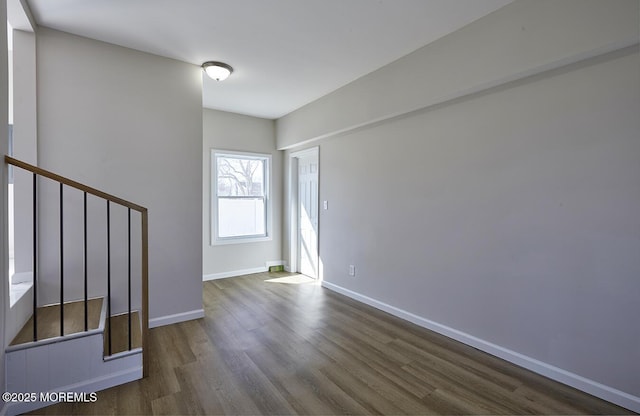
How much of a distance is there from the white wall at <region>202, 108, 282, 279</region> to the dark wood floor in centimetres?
168

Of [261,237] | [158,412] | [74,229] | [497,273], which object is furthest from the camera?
[261,237]

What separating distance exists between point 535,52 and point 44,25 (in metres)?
3.82

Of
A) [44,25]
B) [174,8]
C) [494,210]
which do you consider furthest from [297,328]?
[44,25]

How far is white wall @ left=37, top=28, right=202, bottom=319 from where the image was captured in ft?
8.43

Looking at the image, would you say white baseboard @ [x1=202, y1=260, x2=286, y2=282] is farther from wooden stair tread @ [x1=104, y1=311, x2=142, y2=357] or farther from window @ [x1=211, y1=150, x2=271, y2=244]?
wooden stair tread @ [x1=104, y1=311, x2=142, y2=357]

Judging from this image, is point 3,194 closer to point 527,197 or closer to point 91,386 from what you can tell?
point 91,386

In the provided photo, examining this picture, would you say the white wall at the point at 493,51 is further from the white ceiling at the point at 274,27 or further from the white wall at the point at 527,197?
the white ceiling at the point at 274,27

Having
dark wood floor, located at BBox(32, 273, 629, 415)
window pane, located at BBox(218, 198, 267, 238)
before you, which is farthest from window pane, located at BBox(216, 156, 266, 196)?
dark wood floor, located at BBox(32, 273, 629, 415)

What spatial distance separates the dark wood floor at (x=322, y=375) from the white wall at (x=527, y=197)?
30cm

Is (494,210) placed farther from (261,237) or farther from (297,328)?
(261,237)

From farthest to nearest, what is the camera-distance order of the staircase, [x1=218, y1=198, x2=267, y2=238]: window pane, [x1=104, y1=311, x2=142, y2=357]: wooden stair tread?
1. [x1=218, y1=198, x2=267, y2=238]: window pane
2. [x1=104, y1=311, x2=142, y2=357]: wooden stair tread
3. the staircase

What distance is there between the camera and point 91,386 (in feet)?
6.48

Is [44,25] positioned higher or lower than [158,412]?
higher

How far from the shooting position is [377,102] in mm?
3295
